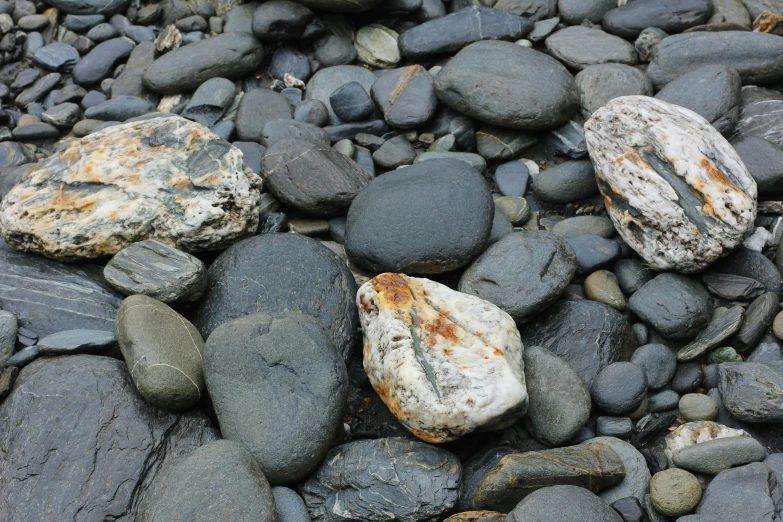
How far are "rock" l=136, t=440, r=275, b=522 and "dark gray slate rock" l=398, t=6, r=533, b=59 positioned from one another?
155 inches

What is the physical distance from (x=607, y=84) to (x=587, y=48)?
502 mm

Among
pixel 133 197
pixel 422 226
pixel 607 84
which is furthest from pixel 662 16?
pixel 133 197

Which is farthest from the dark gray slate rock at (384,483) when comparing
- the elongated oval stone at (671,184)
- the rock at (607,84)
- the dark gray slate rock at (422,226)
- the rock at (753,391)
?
the rock at (607,84)

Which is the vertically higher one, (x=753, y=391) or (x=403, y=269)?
(x=403, y=269)

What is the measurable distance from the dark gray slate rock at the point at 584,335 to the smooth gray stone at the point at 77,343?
2461 mm

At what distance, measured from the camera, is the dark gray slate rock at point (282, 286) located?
4453 millimetres

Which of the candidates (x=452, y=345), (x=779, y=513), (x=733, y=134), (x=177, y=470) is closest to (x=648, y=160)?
(x=733, y=134)

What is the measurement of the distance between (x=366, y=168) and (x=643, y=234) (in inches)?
82.4

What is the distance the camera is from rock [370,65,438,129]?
583cm

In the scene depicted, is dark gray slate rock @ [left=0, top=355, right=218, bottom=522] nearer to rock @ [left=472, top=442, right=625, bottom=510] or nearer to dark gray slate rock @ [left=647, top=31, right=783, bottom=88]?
rock @ [left=472, top=442, right=625, bottom=510]

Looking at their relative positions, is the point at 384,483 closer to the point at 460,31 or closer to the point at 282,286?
the point at 282,286

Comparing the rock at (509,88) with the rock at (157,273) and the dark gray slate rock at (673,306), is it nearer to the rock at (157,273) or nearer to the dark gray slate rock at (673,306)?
→ the dark gray slate rock at (673,306)

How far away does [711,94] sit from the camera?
17.8 feet

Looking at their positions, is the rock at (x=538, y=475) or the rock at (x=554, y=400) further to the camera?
the rock at (x=554, y=400)
